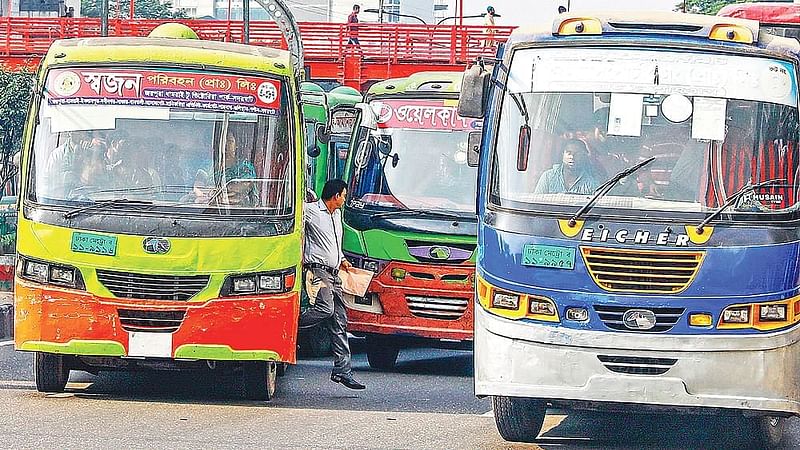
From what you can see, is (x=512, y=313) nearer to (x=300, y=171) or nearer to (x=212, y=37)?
(x=300, y=171)

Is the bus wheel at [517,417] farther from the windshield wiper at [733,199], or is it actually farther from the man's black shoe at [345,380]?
the man's black shoe at [345,380]

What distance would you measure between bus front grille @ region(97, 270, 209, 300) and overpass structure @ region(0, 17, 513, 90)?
25099mm

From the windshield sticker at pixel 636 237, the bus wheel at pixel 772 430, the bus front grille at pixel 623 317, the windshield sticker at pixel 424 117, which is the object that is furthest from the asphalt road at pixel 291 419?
the windshield sticker at pixel 424 117

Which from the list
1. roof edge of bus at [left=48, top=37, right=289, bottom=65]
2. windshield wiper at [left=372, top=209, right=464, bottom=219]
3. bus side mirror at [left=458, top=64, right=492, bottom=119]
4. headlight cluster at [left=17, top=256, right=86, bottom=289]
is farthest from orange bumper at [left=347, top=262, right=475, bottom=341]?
bus side mirror at [left=458, top=64, right=492, bottom=119]

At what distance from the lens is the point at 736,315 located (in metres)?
8.01

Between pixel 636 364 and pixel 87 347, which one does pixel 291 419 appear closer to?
pixel 87 347

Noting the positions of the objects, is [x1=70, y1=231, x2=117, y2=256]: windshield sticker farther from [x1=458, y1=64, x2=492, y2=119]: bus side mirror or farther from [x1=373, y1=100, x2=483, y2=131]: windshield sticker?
[x1=373, y1=100, x2=483, y2=131]: windshield sticker

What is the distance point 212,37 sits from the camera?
3569 cm

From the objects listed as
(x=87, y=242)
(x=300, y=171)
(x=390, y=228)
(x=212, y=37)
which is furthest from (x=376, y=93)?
(x=212, y=37)

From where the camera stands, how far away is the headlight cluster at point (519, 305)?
320 inches

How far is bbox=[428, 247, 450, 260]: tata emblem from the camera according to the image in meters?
12.2

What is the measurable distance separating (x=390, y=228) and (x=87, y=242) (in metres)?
3.49

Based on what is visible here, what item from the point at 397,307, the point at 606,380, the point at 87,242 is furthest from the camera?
the point at 397,307

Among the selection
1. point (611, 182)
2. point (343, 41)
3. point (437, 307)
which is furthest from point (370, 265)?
point (343, 41)
